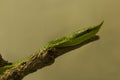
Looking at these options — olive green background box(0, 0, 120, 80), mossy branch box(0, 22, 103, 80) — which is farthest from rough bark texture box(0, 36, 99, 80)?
olive green background box(0, 0, 120, 80)

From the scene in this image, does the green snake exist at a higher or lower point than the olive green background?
lower

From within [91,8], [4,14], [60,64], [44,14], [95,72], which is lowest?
[95,72]

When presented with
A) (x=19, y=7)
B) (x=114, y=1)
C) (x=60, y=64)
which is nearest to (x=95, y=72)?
(x=60, y=64)

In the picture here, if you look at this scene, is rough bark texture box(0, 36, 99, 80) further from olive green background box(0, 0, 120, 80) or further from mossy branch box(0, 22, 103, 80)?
olive green background box(0, 0, 120, 80)

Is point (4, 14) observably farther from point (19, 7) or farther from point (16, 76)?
point (16, 76)

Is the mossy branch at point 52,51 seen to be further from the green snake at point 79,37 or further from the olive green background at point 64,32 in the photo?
the olive green background at point 64,32

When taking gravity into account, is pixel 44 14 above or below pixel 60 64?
above
